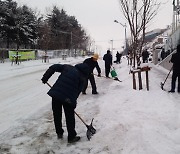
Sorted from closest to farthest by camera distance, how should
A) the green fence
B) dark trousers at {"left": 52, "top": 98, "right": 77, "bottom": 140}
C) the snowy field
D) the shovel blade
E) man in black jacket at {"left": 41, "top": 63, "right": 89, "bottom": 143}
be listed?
the snowy field → man in black jacket at {"left": 41, "top": 63, "right": 89, "bottom": 143} → dark trousers at {"left": 52, "top": 98, "right": 77, "bottom": 140} → the shovel blade → the green fence

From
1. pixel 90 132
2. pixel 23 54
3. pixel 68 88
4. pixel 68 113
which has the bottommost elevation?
pixel 90 132

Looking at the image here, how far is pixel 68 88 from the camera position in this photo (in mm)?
5695

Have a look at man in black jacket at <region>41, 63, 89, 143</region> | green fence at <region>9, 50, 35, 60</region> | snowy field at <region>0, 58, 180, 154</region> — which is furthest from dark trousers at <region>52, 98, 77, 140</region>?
green fence at <region>9, 50, 35, 60</region>

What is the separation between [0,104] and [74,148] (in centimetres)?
507

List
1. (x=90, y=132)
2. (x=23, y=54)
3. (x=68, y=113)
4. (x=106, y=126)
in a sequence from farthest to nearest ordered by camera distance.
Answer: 1. (x=23, y=54)
2. (x=106, y=126)
3. (x=90, y=132)
4. (x=68, y=113)

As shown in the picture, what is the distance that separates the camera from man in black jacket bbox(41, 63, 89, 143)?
5680mm

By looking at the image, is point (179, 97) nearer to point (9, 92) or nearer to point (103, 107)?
point (103, 107)

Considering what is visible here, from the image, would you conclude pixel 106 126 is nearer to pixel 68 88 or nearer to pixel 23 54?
pixel 68 88

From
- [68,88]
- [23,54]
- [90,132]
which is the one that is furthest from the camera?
[23,54]

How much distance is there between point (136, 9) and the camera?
49.1ft

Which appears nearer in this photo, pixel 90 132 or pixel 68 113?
pixel 68 113

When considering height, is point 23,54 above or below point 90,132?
above

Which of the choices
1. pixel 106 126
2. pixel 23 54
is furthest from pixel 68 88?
pixel 23 54

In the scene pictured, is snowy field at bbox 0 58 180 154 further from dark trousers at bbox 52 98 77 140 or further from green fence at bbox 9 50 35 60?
green fence at bbox 9 50 35 60
